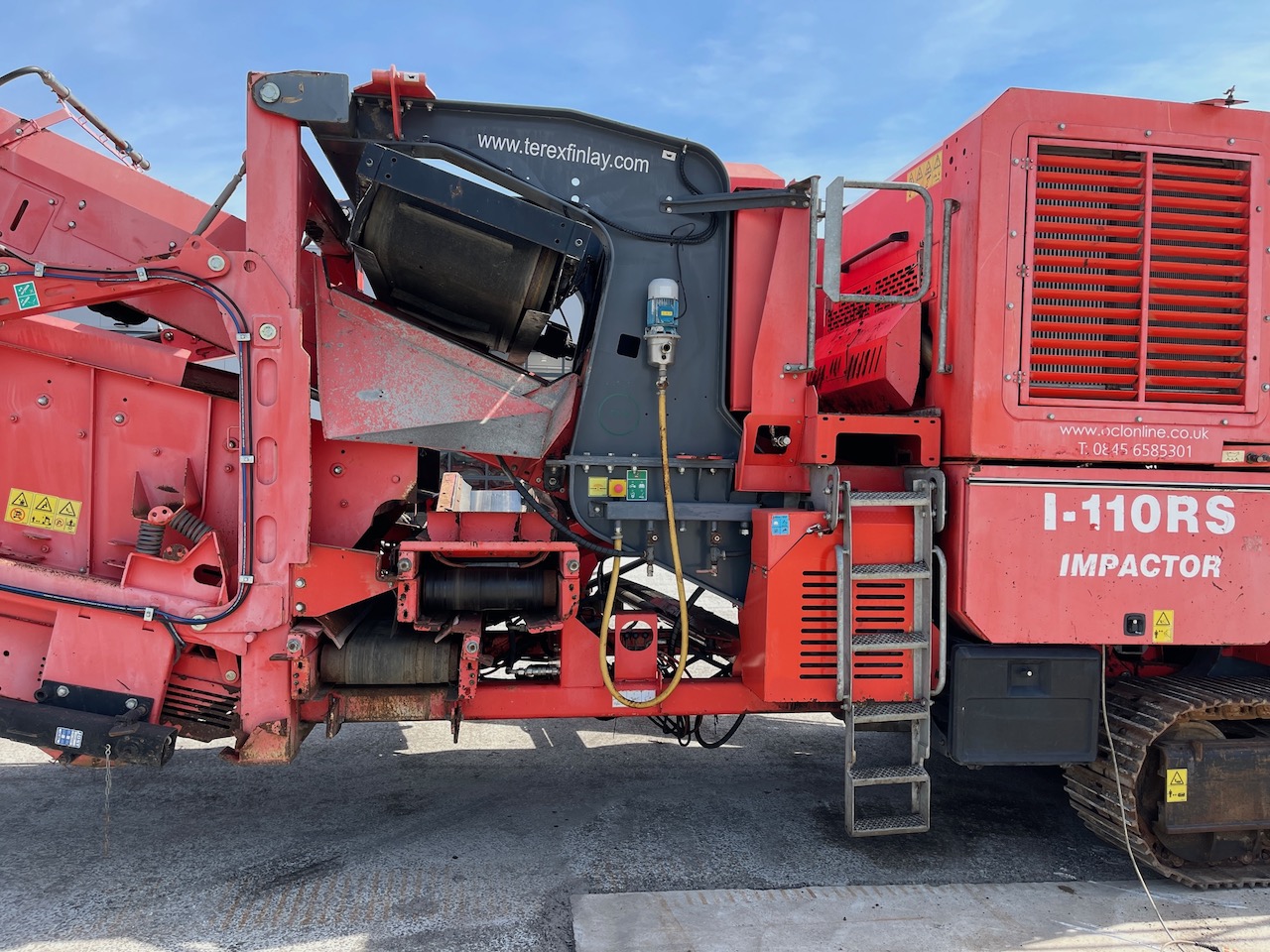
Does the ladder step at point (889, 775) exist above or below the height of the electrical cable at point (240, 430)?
below

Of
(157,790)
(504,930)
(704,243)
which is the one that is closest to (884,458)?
(704,243)

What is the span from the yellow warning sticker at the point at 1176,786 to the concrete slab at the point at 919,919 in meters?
0.45

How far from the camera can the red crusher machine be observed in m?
3.37

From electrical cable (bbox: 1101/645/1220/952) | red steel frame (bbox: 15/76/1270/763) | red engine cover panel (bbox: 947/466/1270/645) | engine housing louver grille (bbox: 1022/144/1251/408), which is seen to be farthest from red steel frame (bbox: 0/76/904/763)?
electrical cable (bbox: 1101/645/1220/952)

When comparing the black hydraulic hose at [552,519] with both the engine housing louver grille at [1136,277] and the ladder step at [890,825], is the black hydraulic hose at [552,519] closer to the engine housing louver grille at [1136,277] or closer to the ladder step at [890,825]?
the ladder step at [890,825]

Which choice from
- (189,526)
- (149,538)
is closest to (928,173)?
(189,526)

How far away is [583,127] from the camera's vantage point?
11.9 feet

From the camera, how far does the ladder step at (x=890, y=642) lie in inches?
139

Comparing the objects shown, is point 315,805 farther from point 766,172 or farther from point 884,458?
point 766,172

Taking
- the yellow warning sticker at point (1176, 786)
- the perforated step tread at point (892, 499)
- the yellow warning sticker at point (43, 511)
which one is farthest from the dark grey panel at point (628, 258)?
the yellow warning sticker at point (1176, 786)

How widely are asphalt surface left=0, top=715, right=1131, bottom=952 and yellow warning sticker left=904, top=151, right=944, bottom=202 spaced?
3330mm

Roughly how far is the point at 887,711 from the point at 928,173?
2.69 metres

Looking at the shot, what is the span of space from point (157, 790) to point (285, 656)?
1.84 m

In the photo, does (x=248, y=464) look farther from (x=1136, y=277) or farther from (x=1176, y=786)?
(x=1176, y=786)
